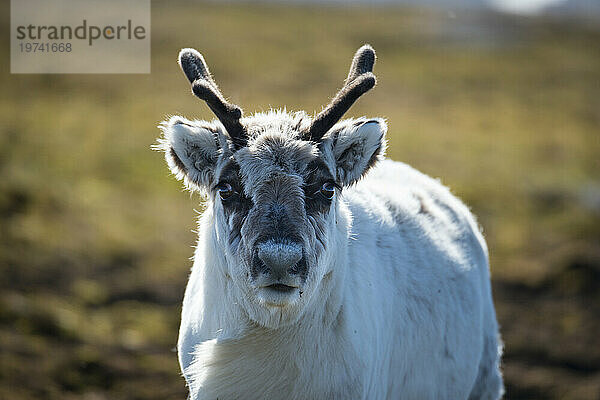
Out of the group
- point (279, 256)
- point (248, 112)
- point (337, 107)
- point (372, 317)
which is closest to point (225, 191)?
point (279, 256)

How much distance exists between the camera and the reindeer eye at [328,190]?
18.4 feet

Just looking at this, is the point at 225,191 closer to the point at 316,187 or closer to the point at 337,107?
the point at 316,187

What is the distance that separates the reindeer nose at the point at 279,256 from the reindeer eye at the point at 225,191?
0.82 m

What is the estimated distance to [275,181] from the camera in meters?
5.36

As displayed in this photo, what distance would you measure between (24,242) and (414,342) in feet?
39.1

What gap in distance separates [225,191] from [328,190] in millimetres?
847

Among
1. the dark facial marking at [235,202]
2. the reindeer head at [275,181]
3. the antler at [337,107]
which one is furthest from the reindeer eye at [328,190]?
the dark facial marking at [235,202]

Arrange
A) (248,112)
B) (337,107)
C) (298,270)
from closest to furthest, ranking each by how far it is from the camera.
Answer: (298,270)
(337,107)
(248,112)

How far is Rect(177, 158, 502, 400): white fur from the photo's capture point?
224 inches

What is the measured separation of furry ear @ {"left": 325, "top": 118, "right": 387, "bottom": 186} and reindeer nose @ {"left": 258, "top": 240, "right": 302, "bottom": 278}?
1347 mm

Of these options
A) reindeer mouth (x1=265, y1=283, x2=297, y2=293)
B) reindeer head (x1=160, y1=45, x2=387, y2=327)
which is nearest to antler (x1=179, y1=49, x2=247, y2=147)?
reindeer head (x1=160, y1=45, x2=387, y2=327)

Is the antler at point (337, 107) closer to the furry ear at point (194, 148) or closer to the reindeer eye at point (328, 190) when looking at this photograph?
the reindeer eye at point (328, 190)

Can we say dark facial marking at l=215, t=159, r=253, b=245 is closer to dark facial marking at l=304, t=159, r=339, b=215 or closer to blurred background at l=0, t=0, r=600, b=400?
dark facial marking at l=304, t=159, r=339, b=215

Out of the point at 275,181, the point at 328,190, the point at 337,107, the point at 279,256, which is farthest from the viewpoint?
the point at 337,107
